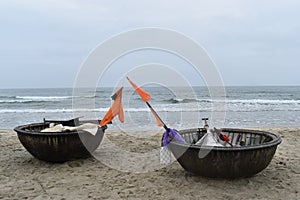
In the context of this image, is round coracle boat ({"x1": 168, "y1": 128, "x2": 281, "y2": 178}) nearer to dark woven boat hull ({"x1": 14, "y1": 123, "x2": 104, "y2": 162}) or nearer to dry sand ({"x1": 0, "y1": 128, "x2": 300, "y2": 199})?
dry sand ({"x1": 0, "y1": 128, "x2": 300, "y2": 199})

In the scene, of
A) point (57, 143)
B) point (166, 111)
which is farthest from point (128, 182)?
point (166, 111)

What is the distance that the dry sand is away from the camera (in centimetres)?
331

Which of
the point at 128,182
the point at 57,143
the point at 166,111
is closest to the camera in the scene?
the point at 128,182

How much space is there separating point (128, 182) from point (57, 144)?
48.3 inches

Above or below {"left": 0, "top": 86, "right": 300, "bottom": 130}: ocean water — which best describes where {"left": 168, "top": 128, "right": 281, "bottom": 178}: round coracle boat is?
above

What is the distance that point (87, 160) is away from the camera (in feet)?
15.5

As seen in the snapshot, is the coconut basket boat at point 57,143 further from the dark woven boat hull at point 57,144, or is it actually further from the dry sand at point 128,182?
the dry sand at point 128,182

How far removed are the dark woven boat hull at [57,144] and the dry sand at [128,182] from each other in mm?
168

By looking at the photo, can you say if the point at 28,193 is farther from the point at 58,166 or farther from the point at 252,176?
the point at 252,176

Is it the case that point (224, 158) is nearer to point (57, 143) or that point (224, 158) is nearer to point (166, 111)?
point (57, 143)

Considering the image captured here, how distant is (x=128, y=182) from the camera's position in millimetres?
3764

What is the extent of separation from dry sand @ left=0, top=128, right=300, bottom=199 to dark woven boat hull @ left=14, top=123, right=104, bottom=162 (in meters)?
0.17

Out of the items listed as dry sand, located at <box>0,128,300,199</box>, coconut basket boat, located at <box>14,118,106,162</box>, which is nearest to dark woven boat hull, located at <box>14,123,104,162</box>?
coconut basket boat, located at <box>14,118,106,162</box>

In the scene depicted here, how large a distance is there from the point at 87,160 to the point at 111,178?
948mm
